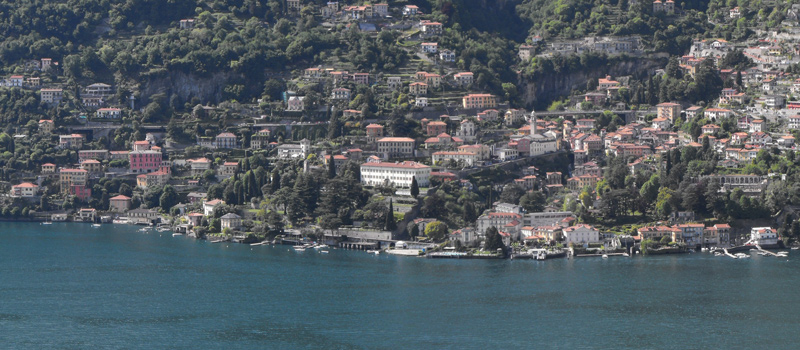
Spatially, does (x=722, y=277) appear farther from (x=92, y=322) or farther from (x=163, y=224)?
(x=163, y=224)

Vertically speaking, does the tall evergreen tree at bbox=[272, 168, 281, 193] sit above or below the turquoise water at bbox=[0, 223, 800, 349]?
above

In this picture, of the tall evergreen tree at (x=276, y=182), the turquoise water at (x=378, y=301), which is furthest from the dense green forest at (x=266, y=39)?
the turquoise water at (x=378, y=301)

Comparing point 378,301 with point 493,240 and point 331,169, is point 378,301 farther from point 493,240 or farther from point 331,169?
point 331,169

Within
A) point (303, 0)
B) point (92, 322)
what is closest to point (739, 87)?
point (303, 0)

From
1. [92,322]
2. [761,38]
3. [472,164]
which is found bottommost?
[92,322]

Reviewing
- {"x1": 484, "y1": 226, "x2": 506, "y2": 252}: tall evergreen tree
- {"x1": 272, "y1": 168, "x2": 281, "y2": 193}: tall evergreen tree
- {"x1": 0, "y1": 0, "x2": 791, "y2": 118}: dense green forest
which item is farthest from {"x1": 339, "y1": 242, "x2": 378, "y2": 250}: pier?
{"x1": 0, "y1": 0, "x2": 791, "y2": 118}: dense green forest

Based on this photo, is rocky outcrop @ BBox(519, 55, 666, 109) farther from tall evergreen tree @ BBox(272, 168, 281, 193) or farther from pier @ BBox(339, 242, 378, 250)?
pier @ BBox(339, 242, 378, 250)
